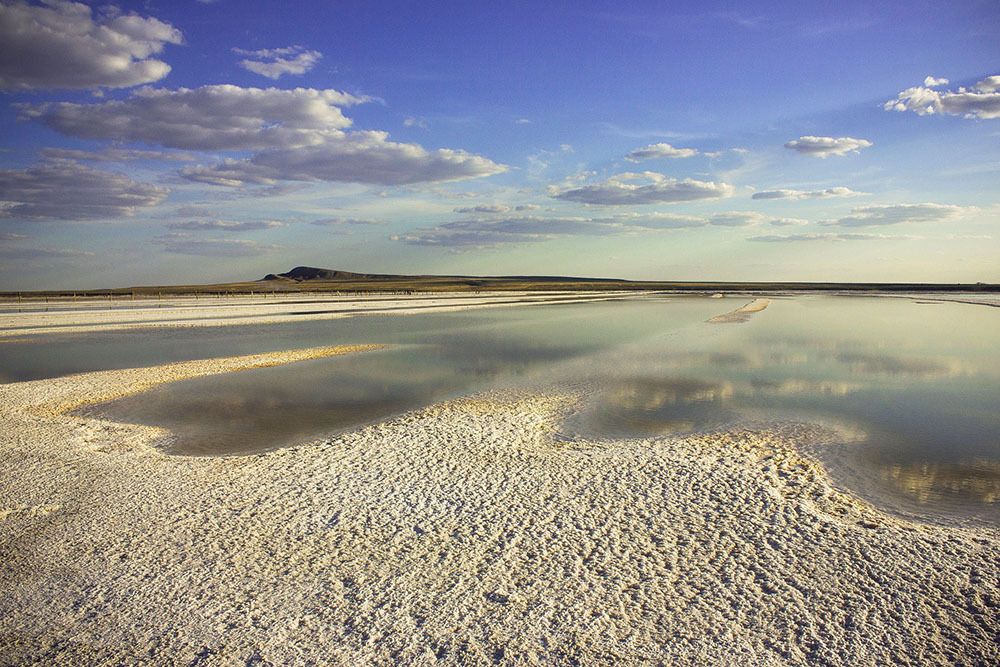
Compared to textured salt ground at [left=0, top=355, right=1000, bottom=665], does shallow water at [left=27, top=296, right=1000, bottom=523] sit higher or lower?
higher

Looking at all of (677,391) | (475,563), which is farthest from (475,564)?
(677,391)

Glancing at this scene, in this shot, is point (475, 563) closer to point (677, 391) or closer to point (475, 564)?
point (475, 564)

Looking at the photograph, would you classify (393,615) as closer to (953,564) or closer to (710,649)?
(710,649)

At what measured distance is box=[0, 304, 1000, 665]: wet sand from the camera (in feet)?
13.6

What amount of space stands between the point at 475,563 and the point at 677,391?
9.04m

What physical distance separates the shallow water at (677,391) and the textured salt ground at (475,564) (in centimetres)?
138

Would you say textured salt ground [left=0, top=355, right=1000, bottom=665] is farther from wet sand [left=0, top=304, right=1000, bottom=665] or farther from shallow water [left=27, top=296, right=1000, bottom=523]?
shallow water [left=27, top=296, right=1000, bottom=523]

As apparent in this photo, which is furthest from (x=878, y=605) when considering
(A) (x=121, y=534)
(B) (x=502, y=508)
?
(A) (x=121, y=534)

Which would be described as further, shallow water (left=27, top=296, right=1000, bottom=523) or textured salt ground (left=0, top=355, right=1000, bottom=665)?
shallow water (left=27, top=296, right=1000, bottom=523)

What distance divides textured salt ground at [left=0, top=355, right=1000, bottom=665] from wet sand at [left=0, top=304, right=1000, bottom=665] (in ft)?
0.07

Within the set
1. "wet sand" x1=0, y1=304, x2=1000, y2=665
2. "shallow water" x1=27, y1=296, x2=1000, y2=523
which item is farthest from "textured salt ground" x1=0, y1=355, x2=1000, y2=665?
"shallow water" x1=27, y1=296, x2=1000, y2=523

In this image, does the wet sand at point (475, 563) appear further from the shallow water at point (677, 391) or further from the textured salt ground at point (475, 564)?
the shallow water at point (677, 391)

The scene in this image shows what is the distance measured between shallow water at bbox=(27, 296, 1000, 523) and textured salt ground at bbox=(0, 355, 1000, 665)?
54.5 inches

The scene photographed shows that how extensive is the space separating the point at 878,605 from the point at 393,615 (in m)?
3.66
